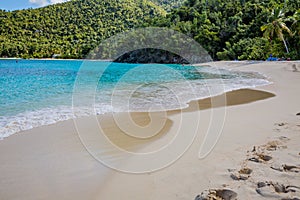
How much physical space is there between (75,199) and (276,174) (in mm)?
2256

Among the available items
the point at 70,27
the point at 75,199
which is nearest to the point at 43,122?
the point at 75,199

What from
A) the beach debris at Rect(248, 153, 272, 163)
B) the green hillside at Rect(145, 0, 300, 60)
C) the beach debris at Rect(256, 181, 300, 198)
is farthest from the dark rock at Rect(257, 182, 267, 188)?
the green hillside at Rect(145, 0, 300, 60)

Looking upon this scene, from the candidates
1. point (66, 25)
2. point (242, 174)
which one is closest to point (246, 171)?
point (242, 174)

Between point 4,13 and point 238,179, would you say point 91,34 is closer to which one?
point 4,13

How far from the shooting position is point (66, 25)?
11631 centimetres

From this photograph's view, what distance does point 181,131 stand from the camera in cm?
525

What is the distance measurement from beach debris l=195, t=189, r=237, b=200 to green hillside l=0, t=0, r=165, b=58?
91625 mm

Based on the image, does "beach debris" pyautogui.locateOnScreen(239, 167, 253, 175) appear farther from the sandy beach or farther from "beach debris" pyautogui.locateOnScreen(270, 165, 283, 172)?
"beach debris" pyautogui.locateOnScreen(270, 165, 283, 172)

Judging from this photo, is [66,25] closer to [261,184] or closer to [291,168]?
[291,168]

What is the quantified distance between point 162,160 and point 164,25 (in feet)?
245

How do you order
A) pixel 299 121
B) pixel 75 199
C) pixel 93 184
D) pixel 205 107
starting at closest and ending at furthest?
pixel 75 199 → pixel 93 184 → pixel 299 121 → pixel 205 107

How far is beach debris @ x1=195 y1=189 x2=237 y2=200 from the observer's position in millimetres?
2457

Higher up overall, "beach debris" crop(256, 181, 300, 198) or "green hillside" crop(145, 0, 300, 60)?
"green hillside" crop(145, 0, 300, 60)

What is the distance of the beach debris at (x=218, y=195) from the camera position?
2.46 meters
